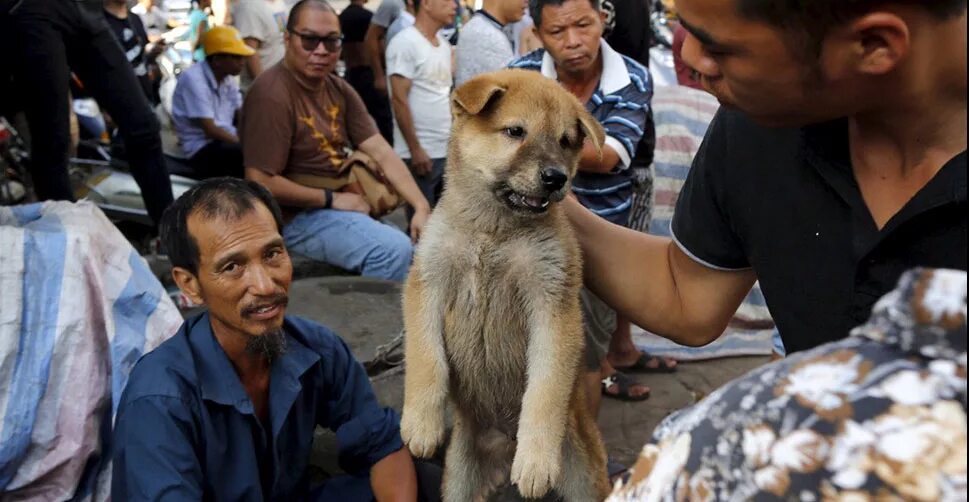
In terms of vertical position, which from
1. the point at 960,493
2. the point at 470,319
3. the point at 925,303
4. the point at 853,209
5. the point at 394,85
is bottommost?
the point at 394,85

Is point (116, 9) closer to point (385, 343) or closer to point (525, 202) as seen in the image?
point (385, 343)

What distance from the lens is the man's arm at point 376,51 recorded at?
8.96 meters

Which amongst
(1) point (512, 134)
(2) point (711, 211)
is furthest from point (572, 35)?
(2) point (711, 211)

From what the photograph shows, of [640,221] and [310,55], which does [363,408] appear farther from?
[310,55]

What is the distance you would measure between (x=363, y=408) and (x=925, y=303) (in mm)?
2591

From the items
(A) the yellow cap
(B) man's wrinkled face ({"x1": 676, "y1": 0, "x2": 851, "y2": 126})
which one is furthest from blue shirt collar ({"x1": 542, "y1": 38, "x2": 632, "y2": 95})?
(A) the yellow cap

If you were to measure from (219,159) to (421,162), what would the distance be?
63.5 inches

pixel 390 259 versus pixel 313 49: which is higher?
pixel 313 49

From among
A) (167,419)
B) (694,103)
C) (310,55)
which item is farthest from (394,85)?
(167,419)

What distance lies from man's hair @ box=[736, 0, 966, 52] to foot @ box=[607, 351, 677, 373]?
4558mm

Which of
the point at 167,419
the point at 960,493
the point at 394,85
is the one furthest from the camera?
the point at 394,85

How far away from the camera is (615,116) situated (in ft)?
13.4

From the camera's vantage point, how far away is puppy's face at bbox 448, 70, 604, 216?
2.59 m

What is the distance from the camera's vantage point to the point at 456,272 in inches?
97.0
